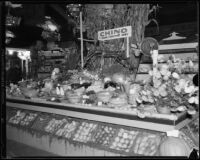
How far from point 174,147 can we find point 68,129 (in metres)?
1.62

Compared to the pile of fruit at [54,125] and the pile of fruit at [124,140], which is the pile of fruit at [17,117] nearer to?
the pile of fruit at [54,125]

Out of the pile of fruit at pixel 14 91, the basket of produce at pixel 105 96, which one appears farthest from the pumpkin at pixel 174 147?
the pile of fruit at pixel 14 91

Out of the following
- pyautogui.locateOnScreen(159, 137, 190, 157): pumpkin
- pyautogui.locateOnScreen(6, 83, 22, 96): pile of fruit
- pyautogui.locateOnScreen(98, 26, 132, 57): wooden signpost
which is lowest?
pyautogui.locateOnScreen(159, 137, 190, 157): pumpkin

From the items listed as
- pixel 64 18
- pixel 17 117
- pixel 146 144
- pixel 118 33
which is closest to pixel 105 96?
pixel 146 144

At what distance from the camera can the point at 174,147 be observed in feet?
6.78

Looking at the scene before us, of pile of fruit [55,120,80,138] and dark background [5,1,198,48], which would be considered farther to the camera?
dark background [5,1,198,48]

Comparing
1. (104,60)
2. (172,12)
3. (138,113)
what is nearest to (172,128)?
(138,113)

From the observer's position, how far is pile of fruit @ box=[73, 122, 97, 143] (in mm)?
2838

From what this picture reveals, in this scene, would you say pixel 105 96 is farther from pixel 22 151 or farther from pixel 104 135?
pixel 22 151

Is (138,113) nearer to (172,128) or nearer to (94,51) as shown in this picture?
(172,128)

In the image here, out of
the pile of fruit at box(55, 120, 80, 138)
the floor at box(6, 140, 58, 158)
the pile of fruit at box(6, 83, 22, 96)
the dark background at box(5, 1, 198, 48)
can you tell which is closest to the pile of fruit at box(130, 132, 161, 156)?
the pile of fruit at box(55, 120, 80, 138)

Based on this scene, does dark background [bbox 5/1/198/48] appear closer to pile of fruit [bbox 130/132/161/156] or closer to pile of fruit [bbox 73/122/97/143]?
pile of fruit [bbox 73/122/97/143]

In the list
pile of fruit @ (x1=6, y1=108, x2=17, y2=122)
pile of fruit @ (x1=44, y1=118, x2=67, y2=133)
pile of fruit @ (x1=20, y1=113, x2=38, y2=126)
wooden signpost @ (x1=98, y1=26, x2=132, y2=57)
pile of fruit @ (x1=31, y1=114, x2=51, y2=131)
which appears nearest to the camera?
wooden signpost @ (x1=98, y1=26, x2=132, y2=57)

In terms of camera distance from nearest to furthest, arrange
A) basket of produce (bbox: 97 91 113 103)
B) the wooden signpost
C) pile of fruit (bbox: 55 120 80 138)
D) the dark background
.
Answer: basket of produce (bbox: 97 91 113 103) → pile of fruit (bbox: 55 120 80 138) → the wooden signpost → the dark background
